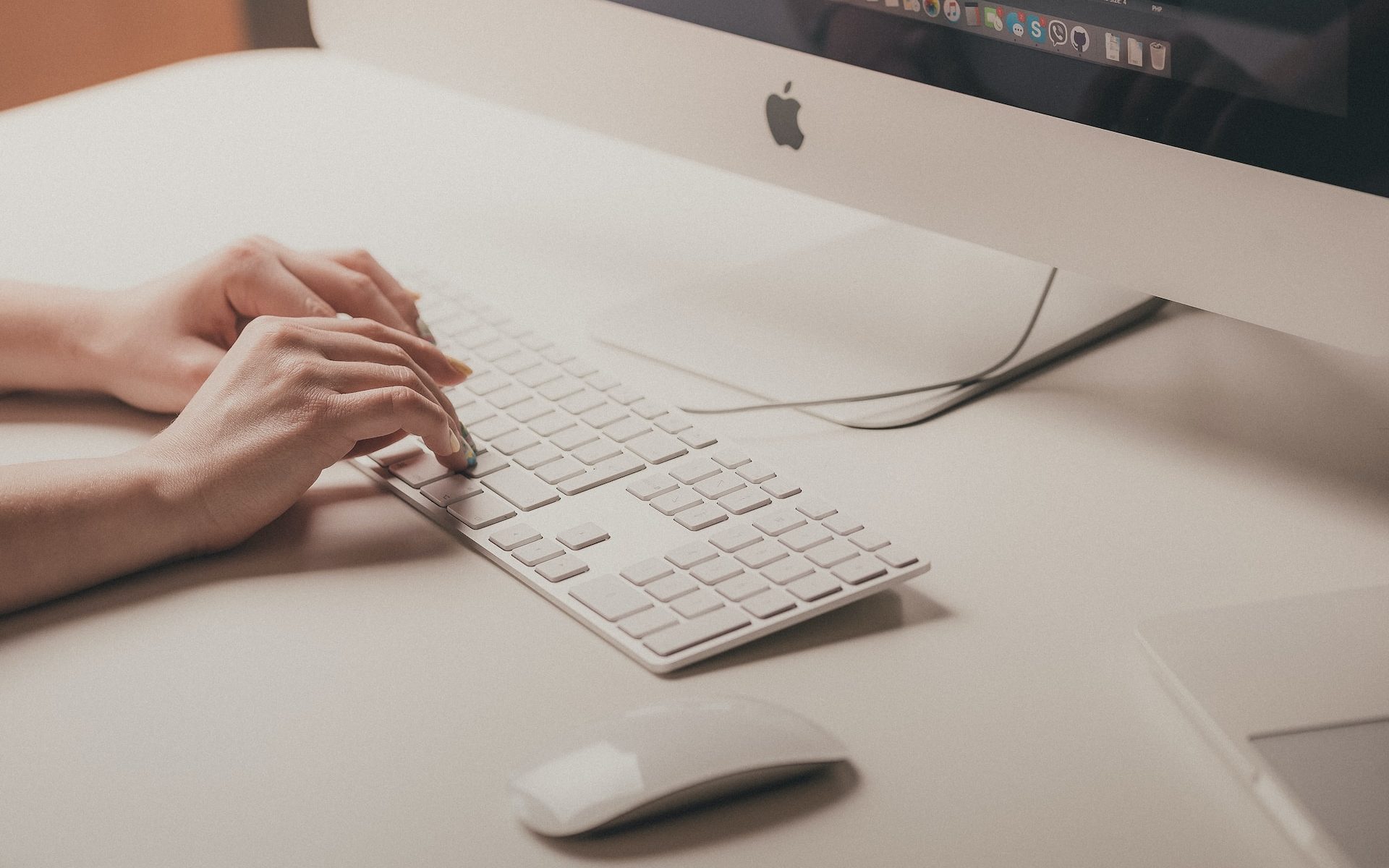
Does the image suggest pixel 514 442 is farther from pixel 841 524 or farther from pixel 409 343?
pixel 841 524

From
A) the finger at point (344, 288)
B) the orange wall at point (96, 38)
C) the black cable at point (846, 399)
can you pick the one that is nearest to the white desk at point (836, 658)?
the black cable at point (846, 399)

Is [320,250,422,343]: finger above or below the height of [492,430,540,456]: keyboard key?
above

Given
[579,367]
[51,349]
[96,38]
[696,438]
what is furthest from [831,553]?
[96,38]

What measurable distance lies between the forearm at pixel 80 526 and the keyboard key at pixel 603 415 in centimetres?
19

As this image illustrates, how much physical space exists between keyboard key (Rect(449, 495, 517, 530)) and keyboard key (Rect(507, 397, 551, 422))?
71 mm

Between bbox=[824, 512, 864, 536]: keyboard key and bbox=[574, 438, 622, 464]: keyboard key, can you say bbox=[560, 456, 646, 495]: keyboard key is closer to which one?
bbox=[574, 438, 622, 464]: keyboard key

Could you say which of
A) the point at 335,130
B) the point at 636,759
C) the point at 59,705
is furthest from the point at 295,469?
the point at 335,130

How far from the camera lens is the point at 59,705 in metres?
0.50

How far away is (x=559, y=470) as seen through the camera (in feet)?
2.05

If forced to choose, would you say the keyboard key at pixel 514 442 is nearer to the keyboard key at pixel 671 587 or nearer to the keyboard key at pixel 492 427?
the keyboard key at pixel 492 427

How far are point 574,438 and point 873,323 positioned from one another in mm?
232

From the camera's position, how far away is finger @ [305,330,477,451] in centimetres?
63

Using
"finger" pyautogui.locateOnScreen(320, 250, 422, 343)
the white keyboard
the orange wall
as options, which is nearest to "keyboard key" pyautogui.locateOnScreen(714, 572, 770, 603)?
the white keyboard

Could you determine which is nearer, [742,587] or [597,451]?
[742,587]
